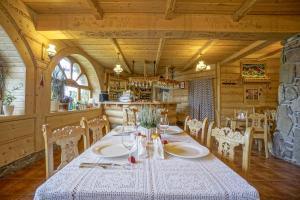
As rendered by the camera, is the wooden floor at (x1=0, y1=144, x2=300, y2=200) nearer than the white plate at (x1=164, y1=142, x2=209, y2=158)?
No

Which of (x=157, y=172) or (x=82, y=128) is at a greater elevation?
(x=82, y=128)

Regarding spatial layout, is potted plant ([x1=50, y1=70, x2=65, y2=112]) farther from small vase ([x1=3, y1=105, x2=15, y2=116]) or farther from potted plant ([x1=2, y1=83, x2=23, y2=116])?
small vase ([x1=3, y1=105, x2=15, y2=116])

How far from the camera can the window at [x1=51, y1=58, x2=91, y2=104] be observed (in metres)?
4.41

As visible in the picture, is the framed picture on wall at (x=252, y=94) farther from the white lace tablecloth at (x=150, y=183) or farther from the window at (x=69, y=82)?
the white lace tablecloth at (x=150, y=183)

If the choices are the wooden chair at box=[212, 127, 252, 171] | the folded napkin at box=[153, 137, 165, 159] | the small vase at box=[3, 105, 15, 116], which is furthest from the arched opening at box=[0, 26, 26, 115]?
the wooden chair at box=[212, 127, 252, 171]

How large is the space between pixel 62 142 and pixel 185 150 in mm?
1014

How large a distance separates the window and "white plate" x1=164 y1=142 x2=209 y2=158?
3575mm

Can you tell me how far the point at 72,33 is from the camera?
3385mm

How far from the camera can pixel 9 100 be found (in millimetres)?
3000

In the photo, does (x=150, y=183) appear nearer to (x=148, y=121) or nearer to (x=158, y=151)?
(x=158, y=151)

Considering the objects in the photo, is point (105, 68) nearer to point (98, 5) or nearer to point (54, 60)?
point (54, 60)

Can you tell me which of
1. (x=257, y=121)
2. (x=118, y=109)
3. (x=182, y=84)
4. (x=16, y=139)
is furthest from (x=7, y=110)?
(x=182, y=84)

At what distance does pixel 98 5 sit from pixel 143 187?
289 centimetres

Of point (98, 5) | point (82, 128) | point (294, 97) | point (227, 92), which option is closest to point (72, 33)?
point (98, 5)
